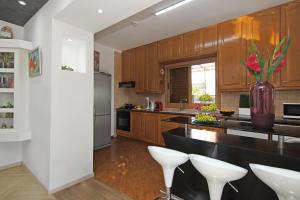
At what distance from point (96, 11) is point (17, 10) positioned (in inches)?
60.4

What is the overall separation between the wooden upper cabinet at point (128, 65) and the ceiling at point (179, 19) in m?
Result: 0.67

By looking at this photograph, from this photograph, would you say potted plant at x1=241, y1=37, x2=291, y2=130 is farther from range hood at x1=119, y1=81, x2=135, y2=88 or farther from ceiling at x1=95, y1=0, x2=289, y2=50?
range hood at x1=119, y1=81, x2=135, y2=88

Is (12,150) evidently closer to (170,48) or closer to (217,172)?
(217,172)

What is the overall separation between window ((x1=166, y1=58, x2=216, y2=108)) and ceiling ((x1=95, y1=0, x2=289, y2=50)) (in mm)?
910

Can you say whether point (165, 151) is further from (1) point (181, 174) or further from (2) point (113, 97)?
(2) point (113, 97)

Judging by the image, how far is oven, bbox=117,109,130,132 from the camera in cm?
473

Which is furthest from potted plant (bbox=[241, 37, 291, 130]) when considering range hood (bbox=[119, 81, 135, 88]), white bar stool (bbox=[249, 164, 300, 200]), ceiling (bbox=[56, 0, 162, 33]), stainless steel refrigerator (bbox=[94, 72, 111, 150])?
range hood (bbox=[119, 81, 135, 88])

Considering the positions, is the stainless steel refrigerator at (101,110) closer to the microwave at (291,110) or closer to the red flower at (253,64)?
the red flower at (253,64)

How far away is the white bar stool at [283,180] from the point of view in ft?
2.91

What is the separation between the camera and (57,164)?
2.15 meters

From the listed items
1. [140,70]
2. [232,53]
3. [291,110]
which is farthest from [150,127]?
[291,110]

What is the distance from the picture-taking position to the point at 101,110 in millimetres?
3930

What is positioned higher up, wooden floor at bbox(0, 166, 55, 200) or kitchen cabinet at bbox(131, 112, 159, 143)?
kitchen cabinet at bbox(131, 112, 159, 143)

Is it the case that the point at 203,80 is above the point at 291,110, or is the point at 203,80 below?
above
